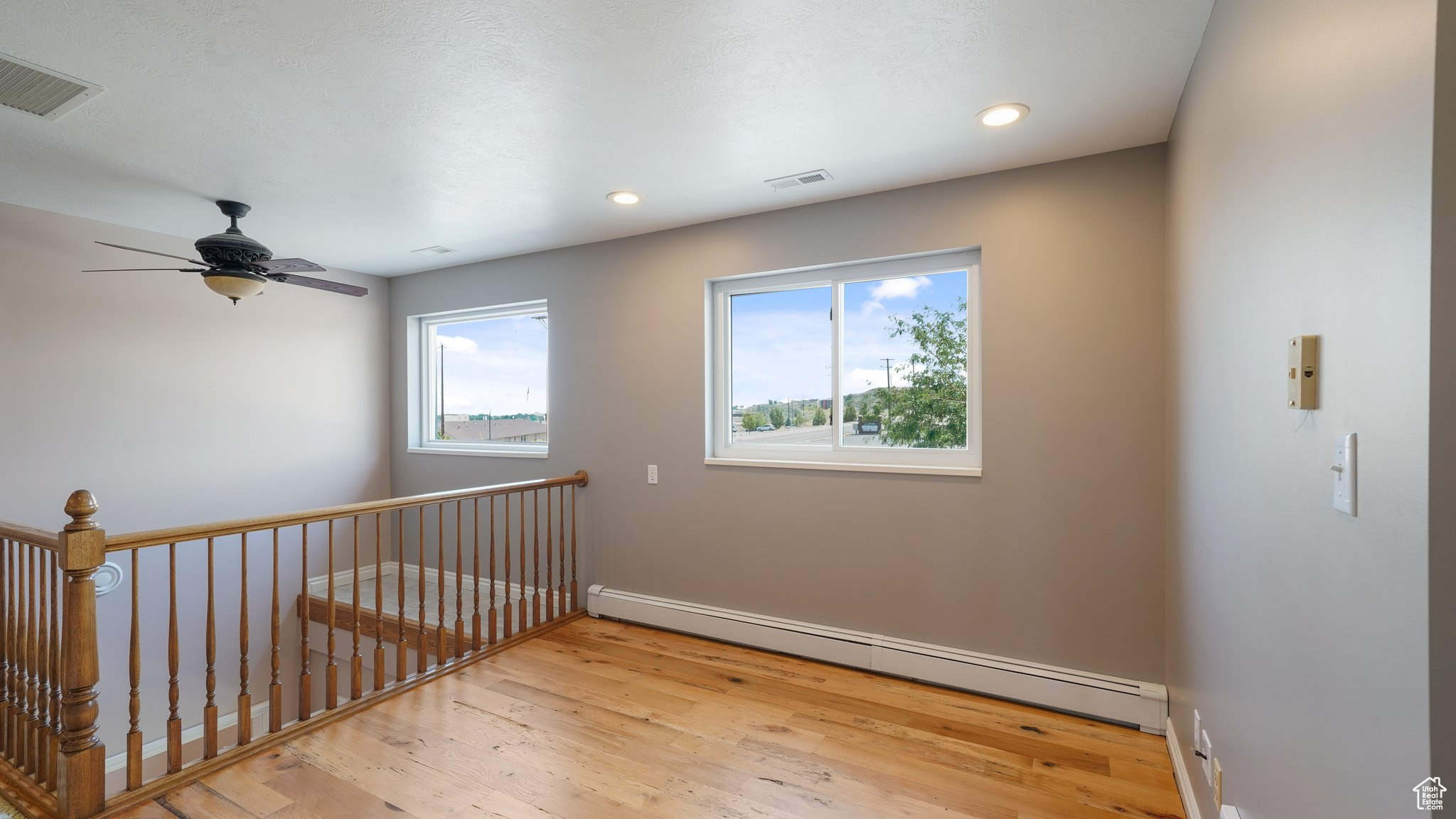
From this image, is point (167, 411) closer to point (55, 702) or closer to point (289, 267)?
point (289, 267)

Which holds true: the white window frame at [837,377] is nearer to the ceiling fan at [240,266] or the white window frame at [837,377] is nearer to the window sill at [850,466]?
the window sill at [850,466]

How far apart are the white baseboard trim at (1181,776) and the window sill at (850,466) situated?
3.81 feet

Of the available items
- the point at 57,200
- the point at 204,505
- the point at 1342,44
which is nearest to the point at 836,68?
the point at 1342,44

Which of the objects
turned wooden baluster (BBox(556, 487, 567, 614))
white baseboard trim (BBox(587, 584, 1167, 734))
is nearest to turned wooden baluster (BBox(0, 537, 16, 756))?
turned wooden baluster (BBox(556, 487, 567, 614))

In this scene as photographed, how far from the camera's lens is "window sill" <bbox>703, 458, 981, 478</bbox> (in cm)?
291

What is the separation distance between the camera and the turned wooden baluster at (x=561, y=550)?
3855mm

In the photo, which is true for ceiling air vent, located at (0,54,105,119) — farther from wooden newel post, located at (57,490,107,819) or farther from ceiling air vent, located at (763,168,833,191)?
ceiling air vent, located at (763,168,833,191)

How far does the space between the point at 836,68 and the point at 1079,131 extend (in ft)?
3.54

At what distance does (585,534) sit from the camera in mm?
4012

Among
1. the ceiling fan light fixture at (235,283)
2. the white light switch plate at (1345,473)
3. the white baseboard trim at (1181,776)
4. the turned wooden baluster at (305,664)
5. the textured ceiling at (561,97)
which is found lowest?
the white baseboard trim at (1181,776)

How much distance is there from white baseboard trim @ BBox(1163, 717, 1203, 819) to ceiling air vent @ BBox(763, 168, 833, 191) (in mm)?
2577

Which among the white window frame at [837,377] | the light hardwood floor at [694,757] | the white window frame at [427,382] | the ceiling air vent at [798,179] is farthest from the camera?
the white window frame at [427,382]

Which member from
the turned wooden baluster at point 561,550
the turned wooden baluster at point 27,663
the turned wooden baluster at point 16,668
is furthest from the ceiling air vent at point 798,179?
the turned wooden baluster at point 16,668

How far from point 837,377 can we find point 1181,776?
207 centimetres
